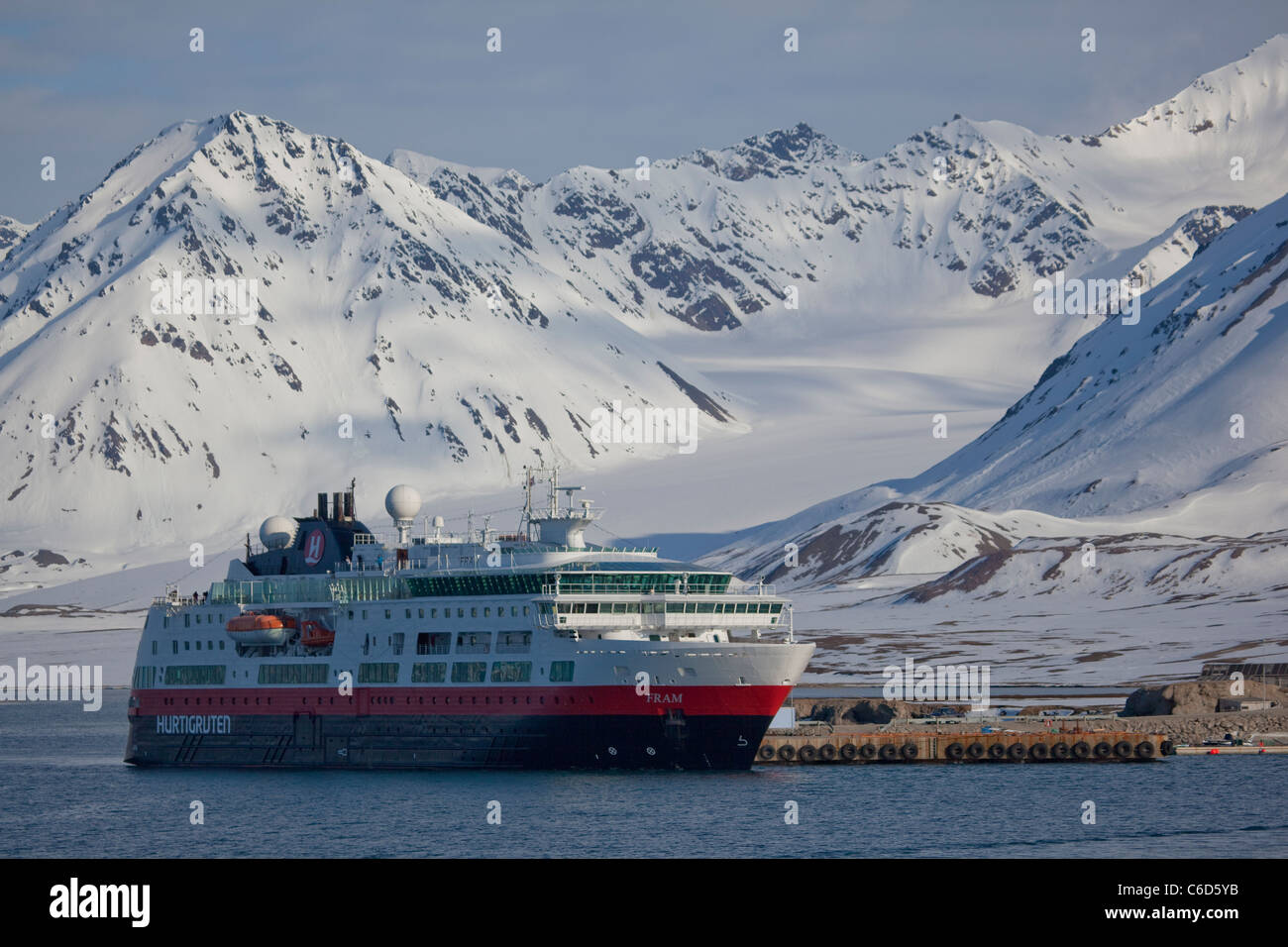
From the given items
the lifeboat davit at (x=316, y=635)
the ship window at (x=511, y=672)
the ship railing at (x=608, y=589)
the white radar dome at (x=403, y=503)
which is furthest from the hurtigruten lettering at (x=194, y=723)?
the ship railing at (x=608, y=589)

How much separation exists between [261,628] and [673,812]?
2895 cm

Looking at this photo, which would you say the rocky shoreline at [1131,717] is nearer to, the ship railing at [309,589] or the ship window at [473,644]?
the ship window at [473,644]

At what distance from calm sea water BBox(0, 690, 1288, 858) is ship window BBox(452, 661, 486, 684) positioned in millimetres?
3909

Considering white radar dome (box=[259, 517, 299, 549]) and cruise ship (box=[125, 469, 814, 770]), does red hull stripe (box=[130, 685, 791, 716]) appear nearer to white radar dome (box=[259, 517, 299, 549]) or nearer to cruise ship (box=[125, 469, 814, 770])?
cruise ship (box=[125, 469, 814, 770])

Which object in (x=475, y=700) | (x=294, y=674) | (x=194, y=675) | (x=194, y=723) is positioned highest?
(x=194, y=675)

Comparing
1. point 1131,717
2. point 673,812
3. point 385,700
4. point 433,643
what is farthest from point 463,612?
point 1131,717

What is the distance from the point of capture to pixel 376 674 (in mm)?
88750

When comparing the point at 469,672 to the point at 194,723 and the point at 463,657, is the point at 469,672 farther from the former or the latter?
the point at 194,723

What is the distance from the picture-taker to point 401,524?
3856 inches

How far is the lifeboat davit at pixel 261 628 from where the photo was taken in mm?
92000

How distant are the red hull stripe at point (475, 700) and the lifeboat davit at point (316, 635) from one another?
2007 mm
